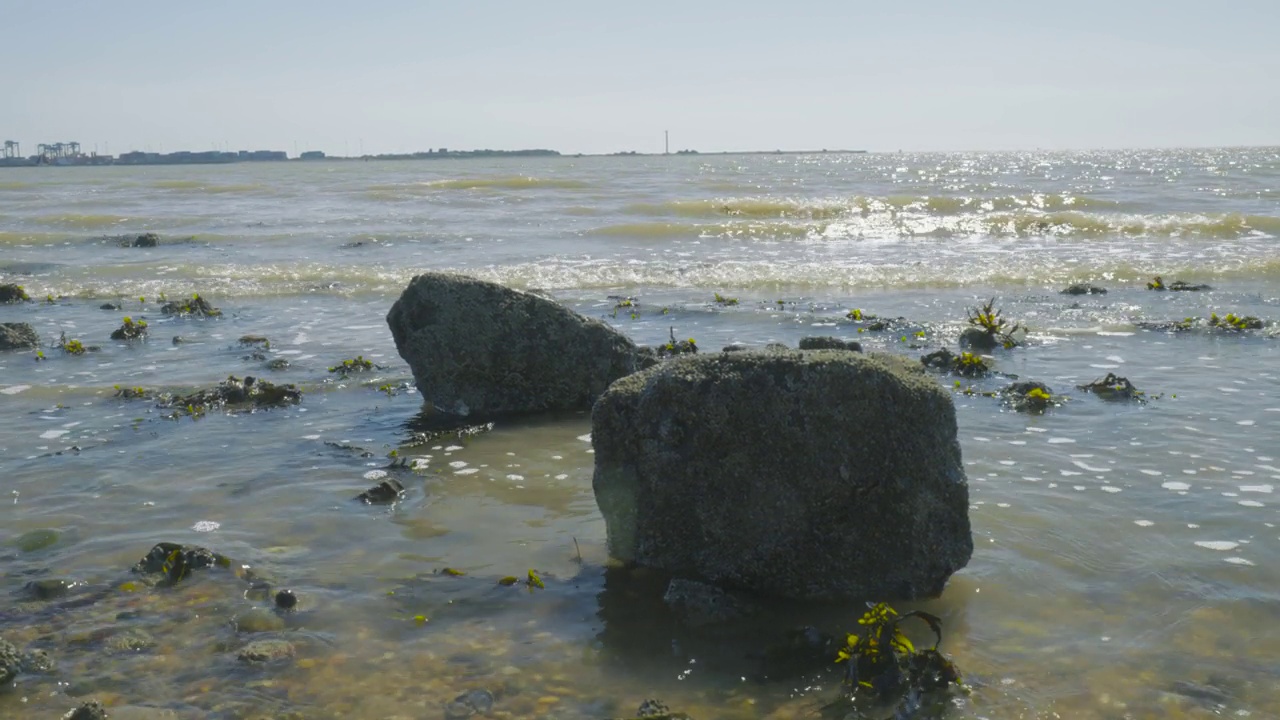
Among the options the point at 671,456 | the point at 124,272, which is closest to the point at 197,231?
the point at 124,272

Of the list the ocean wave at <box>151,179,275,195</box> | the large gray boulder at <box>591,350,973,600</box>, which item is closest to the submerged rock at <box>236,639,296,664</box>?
the large gray boulder at <box>591,350,973,600</box>

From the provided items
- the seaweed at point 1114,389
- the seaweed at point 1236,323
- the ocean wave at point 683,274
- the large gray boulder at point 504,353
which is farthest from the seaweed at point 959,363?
the ocean wave at point 683,274

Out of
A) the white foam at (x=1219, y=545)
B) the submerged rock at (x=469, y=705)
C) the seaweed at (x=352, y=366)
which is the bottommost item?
the submerged rock at (x=469, y=705)

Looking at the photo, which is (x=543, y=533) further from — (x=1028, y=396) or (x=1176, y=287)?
(x=1176, y=287)

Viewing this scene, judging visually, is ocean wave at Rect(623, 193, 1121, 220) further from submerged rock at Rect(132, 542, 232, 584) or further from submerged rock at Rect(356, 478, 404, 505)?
submerged rock at Rect(132, 542, 232, 584)

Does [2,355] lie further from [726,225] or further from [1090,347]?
[726,225]

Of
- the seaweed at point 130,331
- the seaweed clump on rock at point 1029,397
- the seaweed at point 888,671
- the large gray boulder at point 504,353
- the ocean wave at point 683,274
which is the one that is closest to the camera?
the seaweed at point 888,671

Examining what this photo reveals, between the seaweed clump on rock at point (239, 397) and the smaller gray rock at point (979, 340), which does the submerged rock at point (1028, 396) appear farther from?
the seaweed clump on rock at point (239, 397)

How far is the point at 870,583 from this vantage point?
4680mm

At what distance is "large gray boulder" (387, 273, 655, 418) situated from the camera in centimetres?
823

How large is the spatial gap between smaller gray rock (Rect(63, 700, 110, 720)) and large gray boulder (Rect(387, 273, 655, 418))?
452 centimetres

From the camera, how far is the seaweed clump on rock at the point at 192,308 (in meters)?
13.9

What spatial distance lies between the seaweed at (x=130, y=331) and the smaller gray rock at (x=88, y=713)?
29.5ft

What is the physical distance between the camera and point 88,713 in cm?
380
